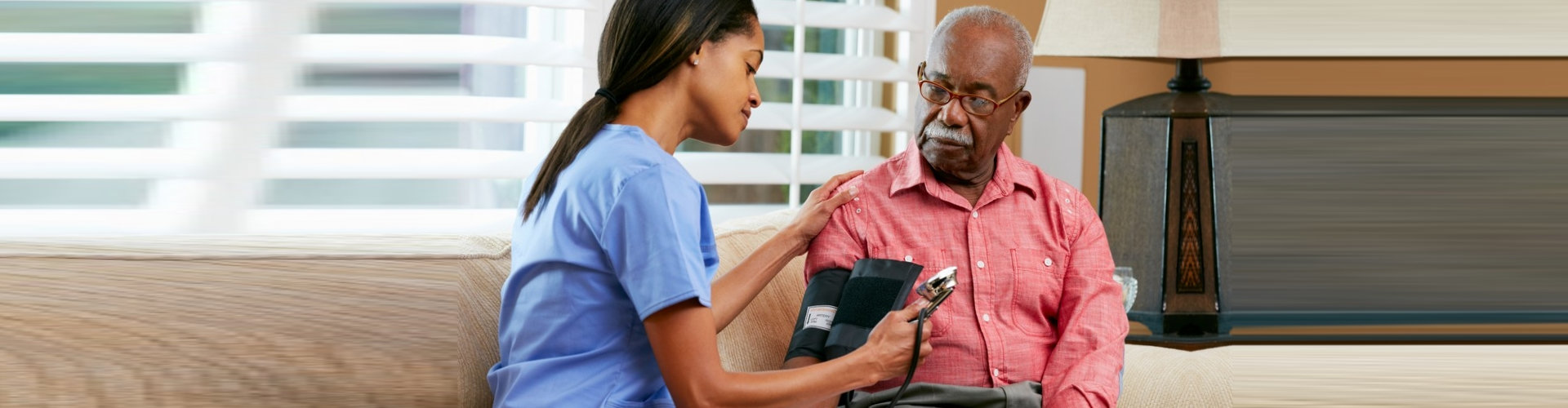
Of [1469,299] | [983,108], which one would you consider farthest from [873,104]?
[1469,299]

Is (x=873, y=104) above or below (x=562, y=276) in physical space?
above

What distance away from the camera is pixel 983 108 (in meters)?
1.72

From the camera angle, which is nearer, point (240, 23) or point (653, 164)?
point (653, 164)

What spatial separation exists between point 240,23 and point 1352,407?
203 cm

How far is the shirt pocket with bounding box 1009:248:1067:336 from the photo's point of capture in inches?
69.2

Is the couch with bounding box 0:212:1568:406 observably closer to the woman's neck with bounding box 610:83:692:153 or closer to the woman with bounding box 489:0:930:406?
the woman with bounding box 489:0:930:406

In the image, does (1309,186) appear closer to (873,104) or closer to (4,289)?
(873,104)

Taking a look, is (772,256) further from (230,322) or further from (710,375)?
(230,322)

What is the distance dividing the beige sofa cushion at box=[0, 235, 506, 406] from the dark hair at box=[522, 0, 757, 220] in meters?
0.33

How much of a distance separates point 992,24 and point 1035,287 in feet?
1.27

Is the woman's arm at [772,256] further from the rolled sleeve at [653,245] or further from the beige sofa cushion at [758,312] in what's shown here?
the rolled sleeve at [653,245]

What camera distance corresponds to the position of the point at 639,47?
1.31m

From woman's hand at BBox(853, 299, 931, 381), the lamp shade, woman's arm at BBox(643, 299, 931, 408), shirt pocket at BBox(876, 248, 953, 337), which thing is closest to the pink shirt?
shirt pocket at BBox(876, 248, 953, 337)

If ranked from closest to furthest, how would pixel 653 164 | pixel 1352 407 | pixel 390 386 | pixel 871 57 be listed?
pixel 653 164 < pixel 390 386 < pixel 1352 407 < pixel 871 57
